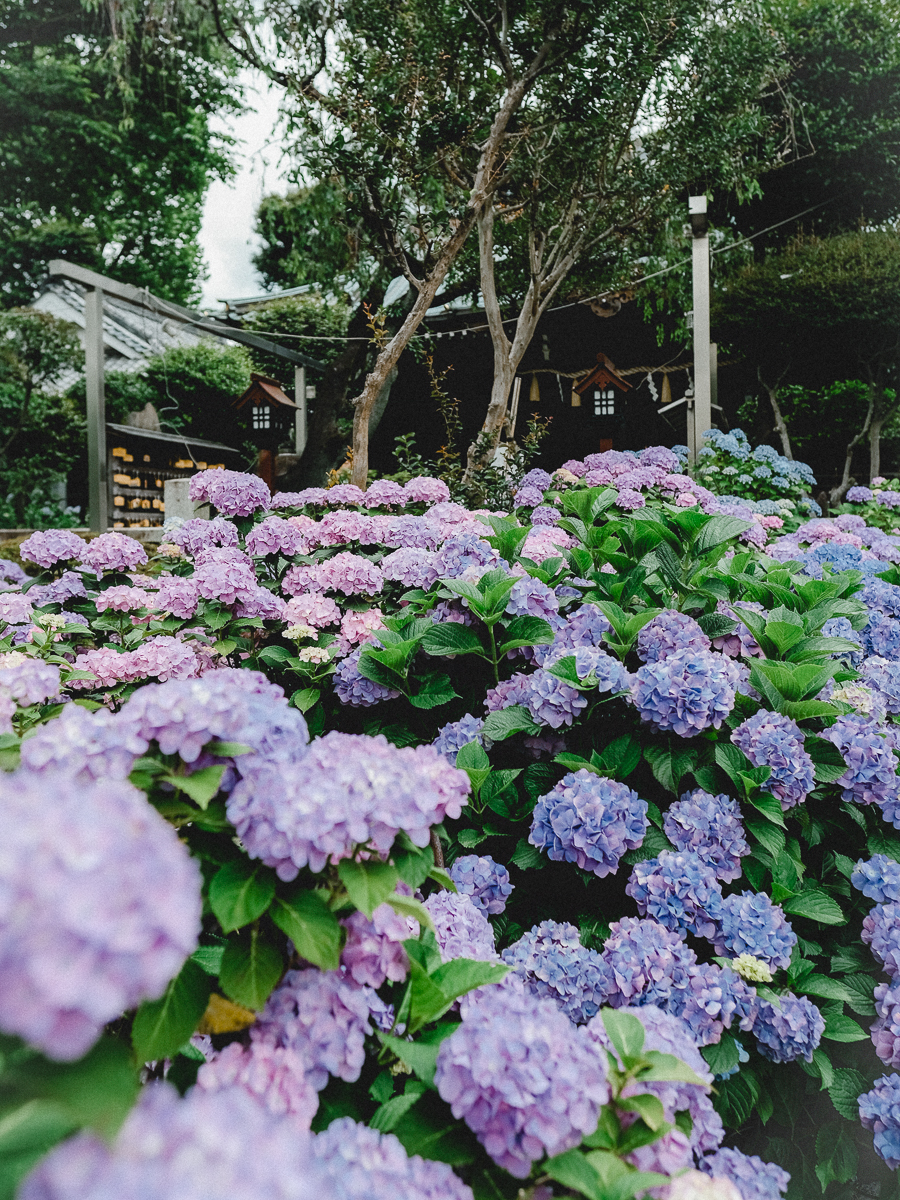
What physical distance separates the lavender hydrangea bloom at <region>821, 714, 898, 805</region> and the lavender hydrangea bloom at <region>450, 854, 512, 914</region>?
696 millimetres

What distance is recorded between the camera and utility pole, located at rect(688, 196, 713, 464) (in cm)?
626

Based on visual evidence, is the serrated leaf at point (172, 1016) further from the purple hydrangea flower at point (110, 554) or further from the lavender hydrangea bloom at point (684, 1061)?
the purple hydrangea flower at point (110, 554)

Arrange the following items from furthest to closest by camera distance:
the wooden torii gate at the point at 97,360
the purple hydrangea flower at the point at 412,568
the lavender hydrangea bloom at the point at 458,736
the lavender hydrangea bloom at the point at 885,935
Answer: the wooden torii gate at the point at 97,360
the purple hydrangea flower at the point at 412,568
the lavender hydrangea bloom at the point at 458,736
the lavender hydrangea bloom at the point at 885,935

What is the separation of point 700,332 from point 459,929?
20.4 ft


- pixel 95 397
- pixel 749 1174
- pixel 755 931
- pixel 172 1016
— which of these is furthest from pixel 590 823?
pixel 95 397

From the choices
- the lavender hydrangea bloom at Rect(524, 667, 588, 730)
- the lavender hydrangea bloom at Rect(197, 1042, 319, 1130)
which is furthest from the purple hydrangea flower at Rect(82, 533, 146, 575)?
the lavender hydrangea bloom at Rect(197, 1042, 319, 1130)

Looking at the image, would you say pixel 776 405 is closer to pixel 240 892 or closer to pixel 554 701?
pixel 554 701

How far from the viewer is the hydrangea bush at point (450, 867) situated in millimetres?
435

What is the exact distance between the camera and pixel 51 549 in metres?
2.53

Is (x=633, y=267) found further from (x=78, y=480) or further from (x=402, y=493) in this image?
(x=78, y=480)

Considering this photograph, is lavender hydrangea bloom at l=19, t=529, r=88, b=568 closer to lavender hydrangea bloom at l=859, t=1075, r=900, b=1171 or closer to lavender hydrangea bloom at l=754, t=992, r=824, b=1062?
lavender hydrangea bloom at l=754, t=992, r=824, b=1062

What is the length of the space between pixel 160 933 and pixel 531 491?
3.82m

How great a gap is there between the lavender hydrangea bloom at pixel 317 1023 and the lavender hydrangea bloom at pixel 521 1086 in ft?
0.34

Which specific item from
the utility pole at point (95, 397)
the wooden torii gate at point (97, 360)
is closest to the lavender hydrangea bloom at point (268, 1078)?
the wooden torii gate at point (97, 360)
